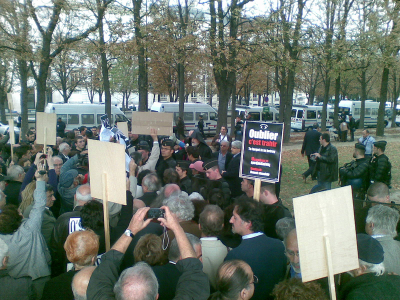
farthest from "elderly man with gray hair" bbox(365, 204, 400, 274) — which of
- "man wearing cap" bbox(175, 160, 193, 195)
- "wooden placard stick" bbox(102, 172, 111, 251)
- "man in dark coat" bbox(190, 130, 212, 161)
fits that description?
"man in dark coat" bbox(190, 130, 212, 161)

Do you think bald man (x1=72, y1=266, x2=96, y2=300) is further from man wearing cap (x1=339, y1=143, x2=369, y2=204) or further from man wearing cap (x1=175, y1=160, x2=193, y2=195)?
man wearing cap (x1=339, y1=143, x2=369, y2=204)

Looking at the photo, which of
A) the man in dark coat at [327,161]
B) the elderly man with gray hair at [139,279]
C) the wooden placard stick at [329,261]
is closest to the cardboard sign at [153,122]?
the man in dark coat at [327,161]

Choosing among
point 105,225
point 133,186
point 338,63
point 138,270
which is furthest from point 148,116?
point 338,63

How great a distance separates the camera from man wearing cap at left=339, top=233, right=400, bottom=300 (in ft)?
8.17

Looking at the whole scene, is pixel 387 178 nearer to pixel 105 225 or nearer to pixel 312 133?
pixel 312 133

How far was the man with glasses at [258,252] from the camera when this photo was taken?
3.08m

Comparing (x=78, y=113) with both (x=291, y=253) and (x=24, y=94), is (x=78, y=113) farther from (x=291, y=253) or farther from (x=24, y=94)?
(x=291, y=253)

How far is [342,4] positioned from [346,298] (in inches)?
990

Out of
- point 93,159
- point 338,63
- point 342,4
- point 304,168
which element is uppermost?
point 342,4

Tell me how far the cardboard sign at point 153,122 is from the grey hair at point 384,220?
531cm

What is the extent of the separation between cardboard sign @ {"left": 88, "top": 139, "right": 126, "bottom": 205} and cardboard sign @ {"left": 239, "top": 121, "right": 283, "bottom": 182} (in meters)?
1.74

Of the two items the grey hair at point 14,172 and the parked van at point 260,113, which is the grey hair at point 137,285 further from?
the parked van at point 260,113

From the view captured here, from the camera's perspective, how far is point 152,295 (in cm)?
224

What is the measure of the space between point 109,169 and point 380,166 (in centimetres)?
581
